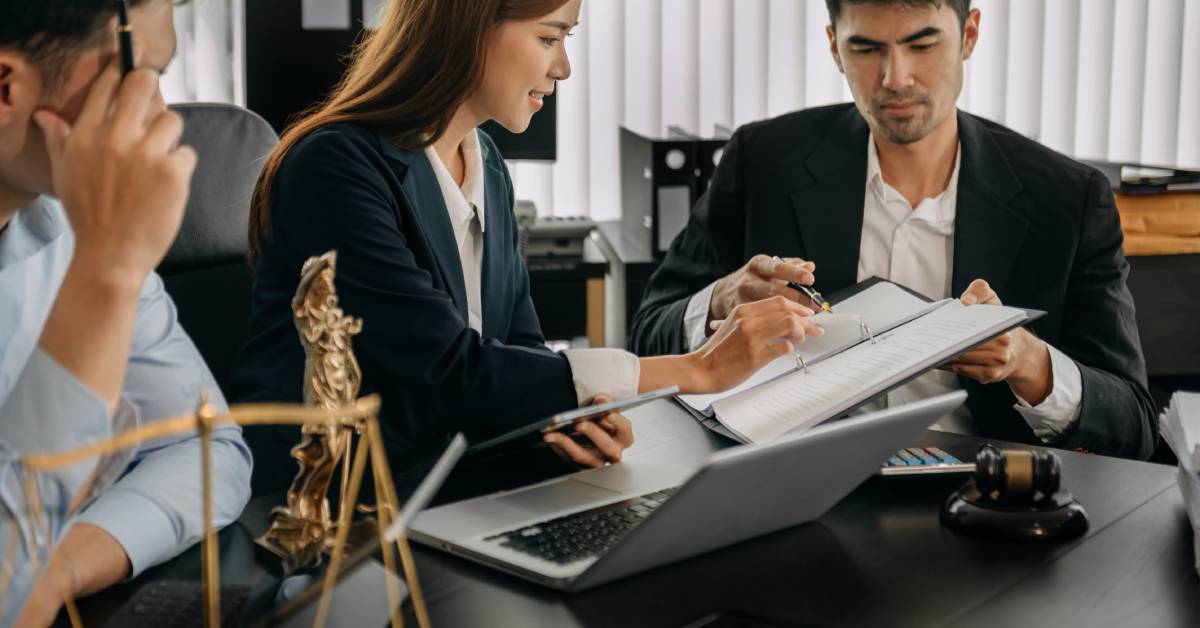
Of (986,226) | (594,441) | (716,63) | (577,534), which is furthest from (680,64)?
(577,534)

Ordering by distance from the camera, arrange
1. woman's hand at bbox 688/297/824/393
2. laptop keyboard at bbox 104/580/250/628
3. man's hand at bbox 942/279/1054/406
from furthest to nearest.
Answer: man's hand at bbox 942/279/1054/406 → woman's hand at bbox 688/297/824/393 → laptop keyboard at bbox 104/580/250/628

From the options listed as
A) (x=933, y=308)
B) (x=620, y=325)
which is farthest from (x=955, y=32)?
(x=620, y=325)

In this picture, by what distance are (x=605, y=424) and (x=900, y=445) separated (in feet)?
1.04

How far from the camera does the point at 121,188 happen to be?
74 cm

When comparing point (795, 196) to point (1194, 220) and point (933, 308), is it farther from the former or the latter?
point (1194, 220)

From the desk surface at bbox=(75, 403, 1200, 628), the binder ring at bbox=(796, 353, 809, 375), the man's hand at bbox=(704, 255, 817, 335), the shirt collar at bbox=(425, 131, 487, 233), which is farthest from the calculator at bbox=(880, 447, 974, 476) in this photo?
the shirt collar at bbox=(425, 131, 487, 233)

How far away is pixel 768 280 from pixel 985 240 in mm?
396

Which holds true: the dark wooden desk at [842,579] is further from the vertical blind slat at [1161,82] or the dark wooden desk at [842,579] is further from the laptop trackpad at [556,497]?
the vertical blind slat at [1161,82]

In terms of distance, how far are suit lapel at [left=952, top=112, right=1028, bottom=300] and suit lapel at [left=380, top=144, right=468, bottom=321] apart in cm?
76

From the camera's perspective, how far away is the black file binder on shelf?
4.05 ft

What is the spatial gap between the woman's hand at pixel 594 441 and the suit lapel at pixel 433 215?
0.37 meters

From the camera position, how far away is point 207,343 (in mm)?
1772

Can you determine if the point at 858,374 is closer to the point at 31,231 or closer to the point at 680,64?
the point at 31,231

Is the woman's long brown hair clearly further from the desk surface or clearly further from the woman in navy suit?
the desk surface
